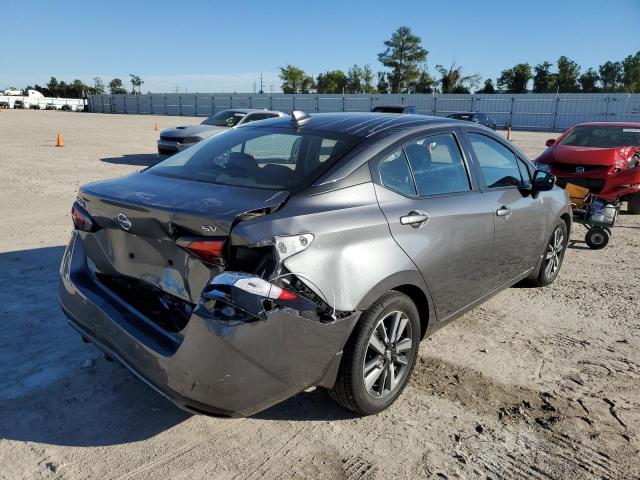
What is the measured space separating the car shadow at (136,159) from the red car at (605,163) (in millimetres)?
9345

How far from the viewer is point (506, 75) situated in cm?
7650

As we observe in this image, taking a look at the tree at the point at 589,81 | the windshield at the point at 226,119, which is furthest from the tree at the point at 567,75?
the windshield at the point at 226,119

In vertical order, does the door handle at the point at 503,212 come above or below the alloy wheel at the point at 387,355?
above

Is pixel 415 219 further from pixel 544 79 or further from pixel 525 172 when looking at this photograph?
pixel 544 79

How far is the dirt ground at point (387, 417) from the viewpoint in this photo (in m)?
2.62

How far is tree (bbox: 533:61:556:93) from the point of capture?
74.4m

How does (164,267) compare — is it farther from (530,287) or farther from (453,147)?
(530,287)

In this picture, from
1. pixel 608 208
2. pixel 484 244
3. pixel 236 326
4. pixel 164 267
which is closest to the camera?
pixel 236 326

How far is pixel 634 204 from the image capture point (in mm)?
9531

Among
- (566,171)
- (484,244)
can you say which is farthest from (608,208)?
(484,244)

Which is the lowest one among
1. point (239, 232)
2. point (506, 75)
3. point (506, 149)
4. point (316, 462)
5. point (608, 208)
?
point (316, 462)

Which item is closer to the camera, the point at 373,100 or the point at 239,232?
the point at 239,232

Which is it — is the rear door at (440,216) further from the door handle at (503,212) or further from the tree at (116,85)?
the tree at (116,85)

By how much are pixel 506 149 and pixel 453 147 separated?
3.05 ft
